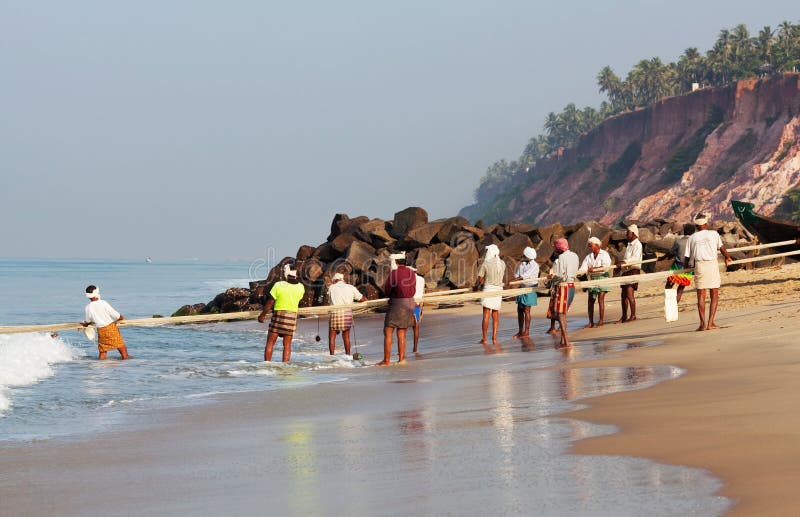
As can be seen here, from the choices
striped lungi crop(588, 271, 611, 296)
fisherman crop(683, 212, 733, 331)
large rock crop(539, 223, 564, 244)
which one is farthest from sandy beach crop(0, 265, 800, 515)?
large rock crop(539, 223, 564, 244)

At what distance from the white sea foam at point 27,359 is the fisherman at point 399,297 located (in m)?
4.60

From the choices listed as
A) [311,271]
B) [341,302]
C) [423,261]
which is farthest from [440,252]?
[341,302]

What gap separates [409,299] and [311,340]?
8.78 metres

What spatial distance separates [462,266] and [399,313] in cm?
1433

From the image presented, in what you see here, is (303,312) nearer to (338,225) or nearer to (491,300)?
(491,300)

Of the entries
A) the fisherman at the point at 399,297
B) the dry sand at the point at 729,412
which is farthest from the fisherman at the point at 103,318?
the dry sand at the point at 729,412

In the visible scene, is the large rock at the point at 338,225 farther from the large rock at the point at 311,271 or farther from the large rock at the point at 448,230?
the large rock at the point at 448,230

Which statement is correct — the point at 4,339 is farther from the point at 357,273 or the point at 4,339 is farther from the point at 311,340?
the point at 357,273

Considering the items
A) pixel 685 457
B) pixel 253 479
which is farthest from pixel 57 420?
pixel 685 457

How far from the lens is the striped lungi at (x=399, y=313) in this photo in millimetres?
14023

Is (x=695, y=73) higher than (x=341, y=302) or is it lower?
higher

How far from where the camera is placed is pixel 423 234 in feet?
103

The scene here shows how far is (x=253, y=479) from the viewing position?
578cm

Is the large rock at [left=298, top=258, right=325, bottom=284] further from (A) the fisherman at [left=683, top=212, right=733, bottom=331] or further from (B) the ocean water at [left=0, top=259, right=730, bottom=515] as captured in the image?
(A) the fisherman at [left=683, top=212, right=733, bottom=331]
